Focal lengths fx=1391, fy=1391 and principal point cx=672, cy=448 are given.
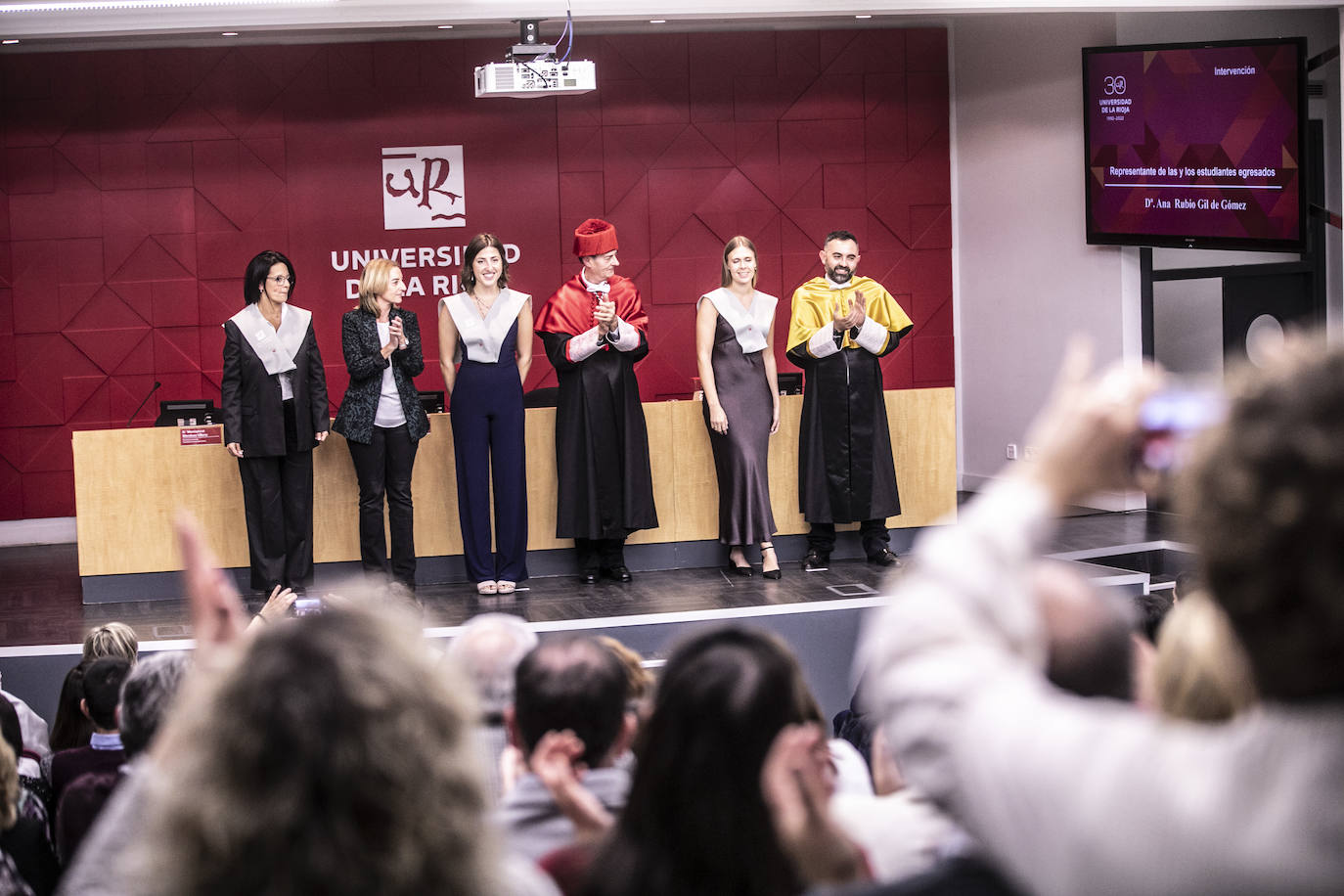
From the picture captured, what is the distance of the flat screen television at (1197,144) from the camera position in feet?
21.4

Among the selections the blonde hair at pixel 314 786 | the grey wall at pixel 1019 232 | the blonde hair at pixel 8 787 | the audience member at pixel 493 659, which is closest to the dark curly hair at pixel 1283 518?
the blonde hair at pixel 314 786

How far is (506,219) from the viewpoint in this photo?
867cm

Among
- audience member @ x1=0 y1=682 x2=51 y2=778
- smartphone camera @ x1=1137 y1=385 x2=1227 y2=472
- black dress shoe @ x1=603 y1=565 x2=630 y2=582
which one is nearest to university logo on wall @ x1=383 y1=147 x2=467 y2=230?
black dress shoe @ x1=603 y1=565 x2=630 y2=582

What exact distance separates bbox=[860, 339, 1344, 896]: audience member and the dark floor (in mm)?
4834

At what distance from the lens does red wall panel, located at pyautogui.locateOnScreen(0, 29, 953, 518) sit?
8273 mm

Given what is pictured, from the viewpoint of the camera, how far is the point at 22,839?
221 centimetres

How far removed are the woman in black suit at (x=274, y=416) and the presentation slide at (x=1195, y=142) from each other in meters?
4.34

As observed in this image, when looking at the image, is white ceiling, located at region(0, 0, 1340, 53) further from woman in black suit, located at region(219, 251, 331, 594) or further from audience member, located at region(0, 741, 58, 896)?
audience member, located at region(0, 741, 58, 896)

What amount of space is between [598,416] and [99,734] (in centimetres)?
384

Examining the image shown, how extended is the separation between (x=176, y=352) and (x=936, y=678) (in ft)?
26.9

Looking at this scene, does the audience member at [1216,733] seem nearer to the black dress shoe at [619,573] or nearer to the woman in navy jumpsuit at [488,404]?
the woman in navy jumpsuit at [488,404]

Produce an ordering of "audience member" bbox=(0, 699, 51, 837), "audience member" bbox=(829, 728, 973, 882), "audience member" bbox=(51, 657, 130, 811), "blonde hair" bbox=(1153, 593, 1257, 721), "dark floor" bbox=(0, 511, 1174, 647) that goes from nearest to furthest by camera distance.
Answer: "blonde hair" bbox=(1153, 593, 1257, 721)
"audience member" bbox=(829, 728, 973, 882)
"audience member" bbox=(0, 699, 51, 837)
"audience member" bbox=(51, 657, 130, 811)
"dark floor" bbox=(0, 511, 1174, 647)

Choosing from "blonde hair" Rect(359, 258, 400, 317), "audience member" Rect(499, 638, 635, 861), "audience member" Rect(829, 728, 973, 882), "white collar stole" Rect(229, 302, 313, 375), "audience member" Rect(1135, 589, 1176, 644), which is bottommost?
"audience member" Rect(1135, 589, 1176, 644)

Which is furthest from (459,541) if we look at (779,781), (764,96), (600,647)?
(779,781)
